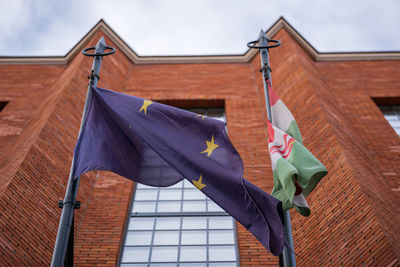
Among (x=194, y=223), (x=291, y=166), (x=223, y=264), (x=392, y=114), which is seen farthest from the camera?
(x=392, y=114)

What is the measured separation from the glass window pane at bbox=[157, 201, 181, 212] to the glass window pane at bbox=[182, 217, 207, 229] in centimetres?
35

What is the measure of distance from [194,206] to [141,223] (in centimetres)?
116

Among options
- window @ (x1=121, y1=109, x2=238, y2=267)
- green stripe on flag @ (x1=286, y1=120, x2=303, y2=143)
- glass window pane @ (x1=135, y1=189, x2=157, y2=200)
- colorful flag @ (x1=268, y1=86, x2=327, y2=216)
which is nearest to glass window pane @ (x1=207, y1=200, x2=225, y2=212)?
window @ (x1=121, y1=109, x2=238, y2=267)

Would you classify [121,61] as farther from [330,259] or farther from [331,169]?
[330,259]

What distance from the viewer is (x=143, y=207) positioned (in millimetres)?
9523

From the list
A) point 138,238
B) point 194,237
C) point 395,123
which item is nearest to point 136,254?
point 138,238

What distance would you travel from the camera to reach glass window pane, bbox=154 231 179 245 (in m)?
8.55

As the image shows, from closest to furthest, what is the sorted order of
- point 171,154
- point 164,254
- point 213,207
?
point 171,154, point 164,254, point 213,207

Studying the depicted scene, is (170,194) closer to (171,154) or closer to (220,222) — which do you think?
(220,222)

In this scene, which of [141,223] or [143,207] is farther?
[143,207]

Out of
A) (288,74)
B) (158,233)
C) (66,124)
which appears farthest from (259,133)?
(66,124)

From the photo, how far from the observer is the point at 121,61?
14266 mm

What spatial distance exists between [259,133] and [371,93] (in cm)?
373

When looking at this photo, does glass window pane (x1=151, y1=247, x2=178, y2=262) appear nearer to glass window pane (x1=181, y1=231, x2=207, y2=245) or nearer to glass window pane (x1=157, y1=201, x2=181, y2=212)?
glass window pane (x1=181, y1=231, x2=207, y2=245)
